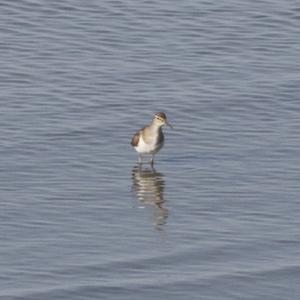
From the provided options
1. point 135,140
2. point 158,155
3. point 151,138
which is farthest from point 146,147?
point 158,155

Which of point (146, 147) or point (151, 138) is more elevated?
point (151, 138)

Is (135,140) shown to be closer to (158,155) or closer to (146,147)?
(146,147)

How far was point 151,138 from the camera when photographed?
27719mm

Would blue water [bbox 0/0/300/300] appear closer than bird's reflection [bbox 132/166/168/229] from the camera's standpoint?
Yes

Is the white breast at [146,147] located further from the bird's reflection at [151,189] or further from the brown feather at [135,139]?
the bird's reflection at [151,189]

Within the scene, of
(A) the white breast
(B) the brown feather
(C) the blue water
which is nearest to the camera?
(C) the blue water

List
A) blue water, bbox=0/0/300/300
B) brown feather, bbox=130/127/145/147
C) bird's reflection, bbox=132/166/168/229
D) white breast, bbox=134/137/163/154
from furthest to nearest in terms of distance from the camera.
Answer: brown feather, bbox=130/127/145/147 → white breast, bbox=134/137/163/154 → bird's reflection, bbox=132/166/168/229 → blue water, bbox=0/0/300/300

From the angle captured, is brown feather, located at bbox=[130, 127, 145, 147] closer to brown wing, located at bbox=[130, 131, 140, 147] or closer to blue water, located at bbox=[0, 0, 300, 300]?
brown wing, located at bbox=[130, 131, 140, 147]

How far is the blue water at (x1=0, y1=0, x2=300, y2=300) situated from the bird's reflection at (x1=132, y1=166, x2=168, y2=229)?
4cm

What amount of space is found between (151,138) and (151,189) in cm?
185

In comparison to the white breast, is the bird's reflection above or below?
below

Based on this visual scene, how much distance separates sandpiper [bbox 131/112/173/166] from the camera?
27516 millimetres

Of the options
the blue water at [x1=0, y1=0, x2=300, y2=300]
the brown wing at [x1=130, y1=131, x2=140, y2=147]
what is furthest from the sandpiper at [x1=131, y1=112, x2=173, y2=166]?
the blue water at [x1=0, y1=0, x2=300, y2=300]

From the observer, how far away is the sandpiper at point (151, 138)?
27516mm
